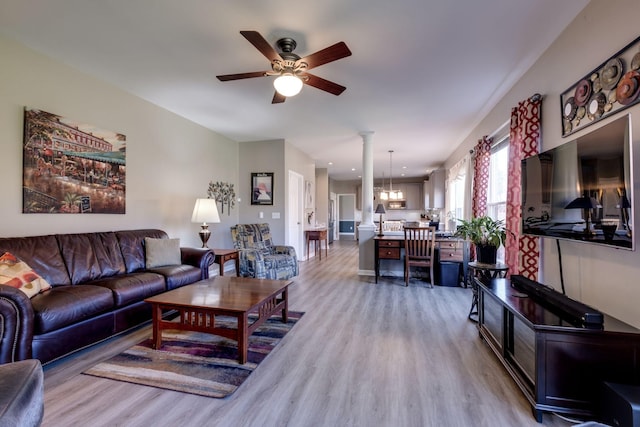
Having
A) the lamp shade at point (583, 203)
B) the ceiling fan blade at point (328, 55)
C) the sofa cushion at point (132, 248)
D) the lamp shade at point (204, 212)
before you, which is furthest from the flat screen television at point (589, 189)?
the sofa cushion at point (132, 248)

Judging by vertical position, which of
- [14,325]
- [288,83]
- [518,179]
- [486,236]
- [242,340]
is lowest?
[242,340]

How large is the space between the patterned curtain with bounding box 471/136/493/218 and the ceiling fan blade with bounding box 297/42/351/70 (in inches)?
120

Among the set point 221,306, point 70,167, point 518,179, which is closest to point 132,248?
point 70,167

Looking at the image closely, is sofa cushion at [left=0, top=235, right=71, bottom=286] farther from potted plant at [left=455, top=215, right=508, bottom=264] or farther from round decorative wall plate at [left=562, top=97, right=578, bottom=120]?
round decorative wall plate at [left=562, top=97, right=578, bottom=120]

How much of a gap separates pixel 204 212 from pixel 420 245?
322 centimetres

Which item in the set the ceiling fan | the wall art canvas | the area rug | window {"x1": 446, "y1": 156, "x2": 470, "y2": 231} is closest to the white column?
window {"x1": 446, "y1": 156, "x2": 470, "y2": 231}

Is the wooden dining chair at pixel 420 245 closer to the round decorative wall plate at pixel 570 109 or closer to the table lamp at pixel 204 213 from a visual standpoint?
the round decorative wall plate at pixel 570 109

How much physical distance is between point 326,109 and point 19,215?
3588mm

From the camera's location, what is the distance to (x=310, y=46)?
8.61ft

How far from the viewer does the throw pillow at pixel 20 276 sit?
2119mm

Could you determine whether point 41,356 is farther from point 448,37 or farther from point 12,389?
point 448,37

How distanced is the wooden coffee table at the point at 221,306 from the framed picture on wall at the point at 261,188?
10.5ft

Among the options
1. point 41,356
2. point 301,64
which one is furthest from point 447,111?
point 41,356

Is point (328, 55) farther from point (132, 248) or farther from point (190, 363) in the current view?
point (132, 248)
